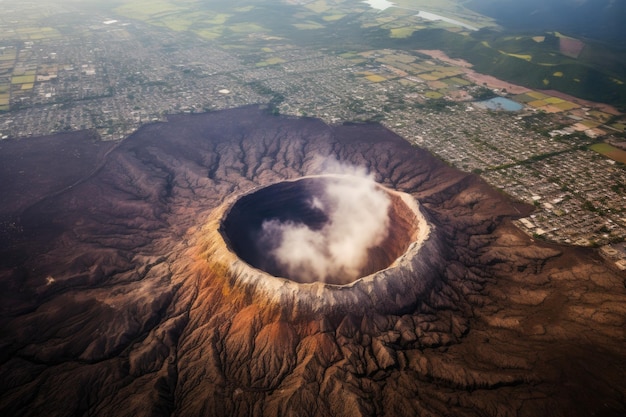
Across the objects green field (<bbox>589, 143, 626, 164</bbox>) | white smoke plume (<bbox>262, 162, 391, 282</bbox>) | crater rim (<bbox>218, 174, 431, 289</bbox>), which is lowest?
white smoke plume (<bbox>262, 162, 391, 282</bbox>)

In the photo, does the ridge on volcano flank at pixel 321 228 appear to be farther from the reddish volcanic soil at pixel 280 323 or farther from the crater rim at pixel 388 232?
the reddish volcanic soil at pixel 280 323

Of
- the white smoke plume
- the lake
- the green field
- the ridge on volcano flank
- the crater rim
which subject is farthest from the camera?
the lake

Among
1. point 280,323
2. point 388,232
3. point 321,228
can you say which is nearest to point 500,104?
point 388,232

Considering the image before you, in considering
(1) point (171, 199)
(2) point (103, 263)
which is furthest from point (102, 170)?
(2) point (103, 263)

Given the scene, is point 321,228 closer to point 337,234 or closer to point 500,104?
point 337,234

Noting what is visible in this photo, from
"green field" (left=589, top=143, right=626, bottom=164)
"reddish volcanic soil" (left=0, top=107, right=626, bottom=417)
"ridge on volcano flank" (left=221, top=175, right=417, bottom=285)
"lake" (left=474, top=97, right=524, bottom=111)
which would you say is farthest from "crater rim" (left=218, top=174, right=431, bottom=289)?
"lake" (left=474, top=97, right=524, bottom=111)

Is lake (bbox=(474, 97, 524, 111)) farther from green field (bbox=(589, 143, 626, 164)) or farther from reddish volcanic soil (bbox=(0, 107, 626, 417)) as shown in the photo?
reddish volcanic soil (bbox=(0, 107, 626, 417))
